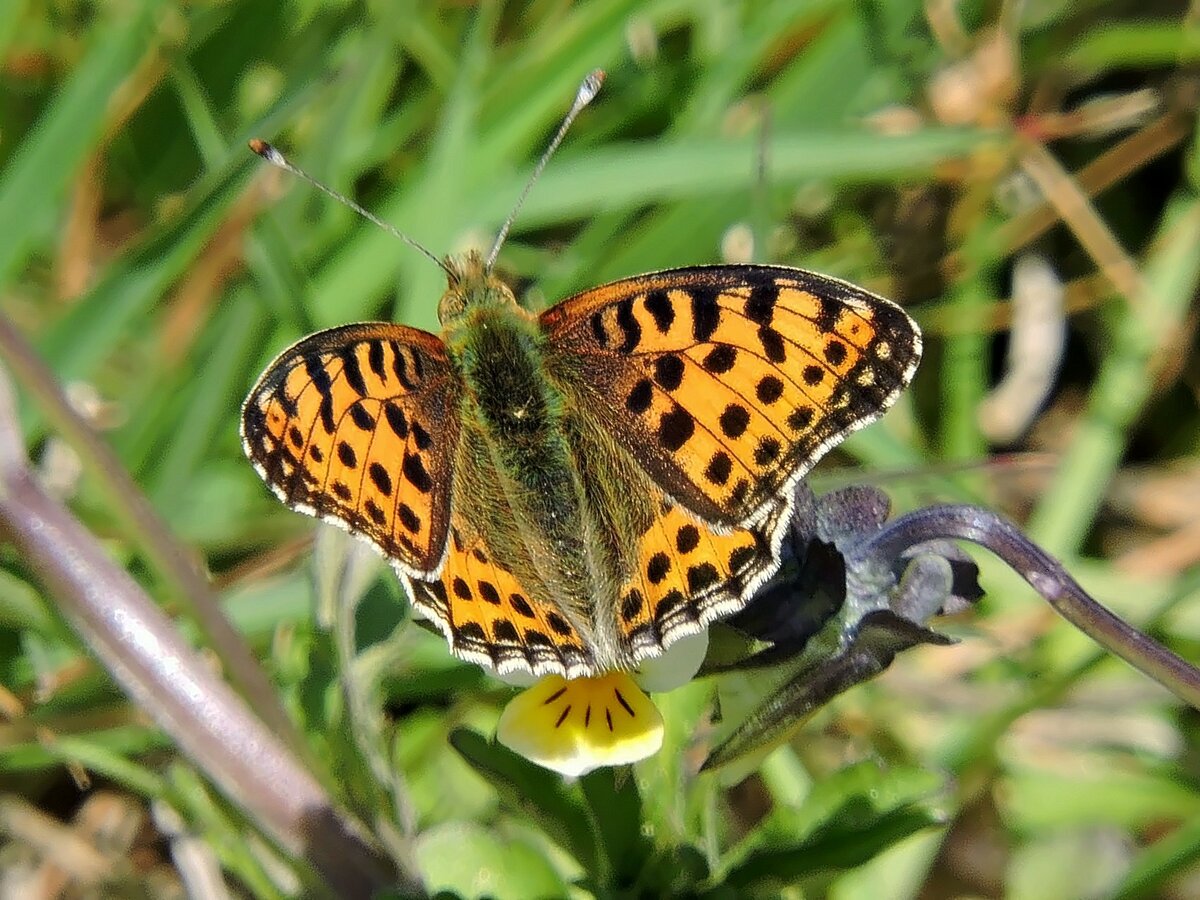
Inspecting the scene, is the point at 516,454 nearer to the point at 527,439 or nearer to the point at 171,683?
the point at 527,439

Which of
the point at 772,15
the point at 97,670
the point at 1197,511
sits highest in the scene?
the point at 772,15

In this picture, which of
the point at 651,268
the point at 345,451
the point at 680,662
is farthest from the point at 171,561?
the point at 651,268

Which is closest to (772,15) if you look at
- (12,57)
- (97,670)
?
(12,57)

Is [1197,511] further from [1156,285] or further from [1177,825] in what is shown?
[1177,825]

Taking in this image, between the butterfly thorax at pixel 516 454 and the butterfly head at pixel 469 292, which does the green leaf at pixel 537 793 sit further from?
the butterfly head at pixel 469 292

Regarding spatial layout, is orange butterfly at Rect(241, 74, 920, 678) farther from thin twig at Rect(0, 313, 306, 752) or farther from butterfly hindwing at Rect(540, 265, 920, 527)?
thin twig at Rect(0, 313, 306, 752)

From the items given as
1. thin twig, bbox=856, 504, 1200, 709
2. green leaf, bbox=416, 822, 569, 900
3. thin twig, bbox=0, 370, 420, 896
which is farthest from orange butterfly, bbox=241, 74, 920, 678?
green leaf, bbox=416, 822, 569, 900
